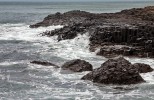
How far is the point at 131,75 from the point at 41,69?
31.5 ft

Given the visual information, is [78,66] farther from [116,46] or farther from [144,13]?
[144,13]

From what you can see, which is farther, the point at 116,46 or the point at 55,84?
the point at 116,46

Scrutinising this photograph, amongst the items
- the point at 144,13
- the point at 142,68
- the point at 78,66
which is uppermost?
the point at 144,13

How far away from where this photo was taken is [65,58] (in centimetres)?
4281

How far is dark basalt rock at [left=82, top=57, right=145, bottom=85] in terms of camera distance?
30281 mm

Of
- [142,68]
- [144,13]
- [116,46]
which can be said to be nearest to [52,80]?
[142,68]

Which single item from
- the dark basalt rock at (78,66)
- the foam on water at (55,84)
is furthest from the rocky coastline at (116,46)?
the foam on water at (55,84)

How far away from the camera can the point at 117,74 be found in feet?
99.6

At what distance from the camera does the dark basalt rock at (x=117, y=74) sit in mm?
30281

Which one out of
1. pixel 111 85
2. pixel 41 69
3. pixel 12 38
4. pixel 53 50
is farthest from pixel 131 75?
pixel 12 38

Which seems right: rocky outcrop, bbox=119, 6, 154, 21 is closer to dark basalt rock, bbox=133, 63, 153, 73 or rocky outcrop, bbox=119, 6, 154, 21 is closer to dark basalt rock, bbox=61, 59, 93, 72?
dark basalt rock, bbox=133, 63, 153, 73

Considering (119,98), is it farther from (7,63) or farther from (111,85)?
(7,63)

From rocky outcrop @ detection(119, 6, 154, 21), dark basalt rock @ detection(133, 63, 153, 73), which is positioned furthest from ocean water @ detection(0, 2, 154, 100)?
rocky outcrop @ detection(119, 6, 154, 21)

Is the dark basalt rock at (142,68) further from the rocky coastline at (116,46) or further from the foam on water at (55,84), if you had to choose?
the foam on water at (55,84)
